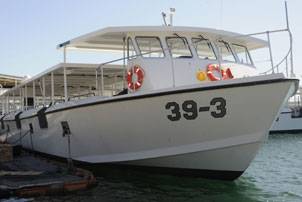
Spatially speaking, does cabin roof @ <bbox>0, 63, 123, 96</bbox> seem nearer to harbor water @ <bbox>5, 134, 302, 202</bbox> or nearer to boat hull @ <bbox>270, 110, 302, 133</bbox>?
harbor water @ <bbox>5, 134, 302, 202</bbox>

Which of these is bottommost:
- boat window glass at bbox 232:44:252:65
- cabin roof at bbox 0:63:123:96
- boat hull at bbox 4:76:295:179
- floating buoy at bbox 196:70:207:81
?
boat hull at bbox 4:76:295:179

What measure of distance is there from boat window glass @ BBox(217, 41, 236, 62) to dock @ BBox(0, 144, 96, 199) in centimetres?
422

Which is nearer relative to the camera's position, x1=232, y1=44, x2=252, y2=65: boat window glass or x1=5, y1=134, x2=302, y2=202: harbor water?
x1=5, y1=134, x2=302, y2=202: harbor water

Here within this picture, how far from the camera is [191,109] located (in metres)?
8.67

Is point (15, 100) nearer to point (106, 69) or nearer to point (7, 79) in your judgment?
point (7, 79)

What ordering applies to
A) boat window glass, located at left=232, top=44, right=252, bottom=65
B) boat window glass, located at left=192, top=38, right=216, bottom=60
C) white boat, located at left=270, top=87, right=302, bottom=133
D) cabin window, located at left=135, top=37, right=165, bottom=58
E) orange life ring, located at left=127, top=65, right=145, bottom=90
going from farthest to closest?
white boat, located at left=270, top=87, right=302, bottom=133, boat window glass, located at left=232, top=44, right=252, bottom=65, boat window glass, located at left=192, top=38, right=216, bottom=60, cabin window, located at left=135, top=37, right=165, bottom=58, orange life ring, located at left=127, top=65, right=145, bottom=90

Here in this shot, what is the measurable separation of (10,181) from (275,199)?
5.10 meters

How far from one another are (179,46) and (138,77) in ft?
4.64

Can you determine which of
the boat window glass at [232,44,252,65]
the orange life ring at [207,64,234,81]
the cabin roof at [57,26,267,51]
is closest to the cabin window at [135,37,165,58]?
the cabin roof at [57,26,267,51]

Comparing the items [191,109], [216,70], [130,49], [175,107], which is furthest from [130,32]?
[191,109]

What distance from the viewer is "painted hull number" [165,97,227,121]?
849 centimetres

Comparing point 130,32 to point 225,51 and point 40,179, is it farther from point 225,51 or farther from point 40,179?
point 40,179

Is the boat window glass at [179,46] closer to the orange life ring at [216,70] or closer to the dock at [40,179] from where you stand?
the orange life ring at [216,70]

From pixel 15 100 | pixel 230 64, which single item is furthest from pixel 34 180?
pixel 15 100
